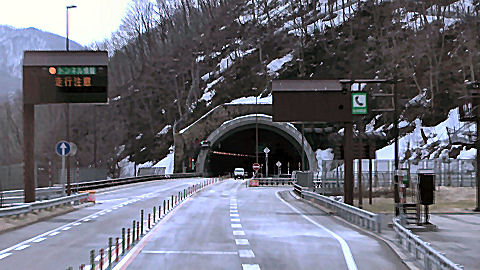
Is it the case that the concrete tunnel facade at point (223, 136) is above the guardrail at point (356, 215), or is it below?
above

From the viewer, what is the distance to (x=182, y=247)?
683 inches

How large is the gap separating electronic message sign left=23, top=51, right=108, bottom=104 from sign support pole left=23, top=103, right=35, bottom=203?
85cm

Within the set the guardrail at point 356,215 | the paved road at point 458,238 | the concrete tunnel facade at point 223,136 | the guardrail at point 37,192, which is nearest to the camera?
the paved road at point 458,238

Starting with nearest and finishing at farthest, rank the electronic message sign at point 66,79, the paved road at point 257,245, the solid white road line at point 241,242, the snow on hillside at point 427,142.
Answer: the paved road at point 257,245, the solid white road line at point 241,242, the electronic message sign at point 66,79, the snow on hillside at point 427,142

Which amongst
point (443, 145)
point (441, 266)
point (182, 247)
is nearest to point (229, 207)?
point (182, 247)

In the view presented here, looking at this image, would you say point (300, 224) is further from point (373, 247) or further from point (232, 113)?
point (232, 113)

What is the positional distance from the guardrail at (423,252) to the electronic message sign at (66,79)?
1549cm

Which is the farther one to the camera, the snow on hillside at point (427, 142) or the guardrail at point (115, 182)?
the snow on hillside at point (427, 142)

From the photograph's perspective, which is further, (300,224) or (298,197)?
(298,197)

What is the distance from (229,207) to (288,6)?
406ft

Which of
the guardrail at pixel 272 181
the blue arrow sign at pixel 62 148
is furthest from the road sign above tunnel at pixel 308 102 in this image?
the guardrail at pixel 272 181

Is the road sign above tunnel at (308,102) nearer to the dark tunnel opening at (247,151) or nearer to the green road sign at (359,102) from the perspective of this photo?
the green road sign at (359,102)

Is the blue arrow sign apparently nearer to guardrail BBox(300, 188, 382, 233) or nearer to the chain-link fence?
guardrail BBox(300, 188, 382, 233)

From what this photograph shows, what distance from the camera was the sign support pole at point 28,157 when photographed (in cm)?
2786
